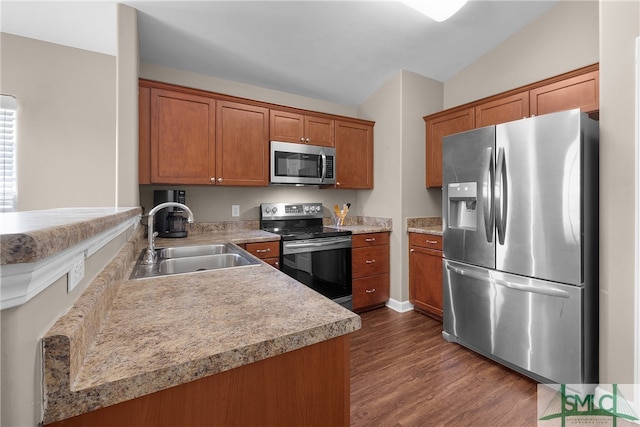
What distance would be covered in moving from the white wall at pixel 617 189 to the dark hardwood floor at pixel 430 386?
564 millimetres

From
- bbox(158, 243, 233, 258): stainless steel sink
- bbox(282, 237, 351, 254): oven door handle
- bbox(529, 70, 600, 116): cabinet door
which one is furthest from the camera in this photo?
bbox(282, 237, 351, 254): oven door handle

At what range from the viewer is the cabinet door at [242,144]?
8.91ft

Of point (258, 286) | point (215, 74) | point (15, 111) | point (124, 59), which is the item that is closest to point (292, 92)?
point (215, 74)

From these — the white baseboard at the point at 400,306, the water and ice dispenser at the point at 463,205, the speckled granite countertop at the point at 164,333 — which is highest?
the water and ice dispenser at the point at 463,205

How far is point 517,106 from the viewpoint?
8.54 ft

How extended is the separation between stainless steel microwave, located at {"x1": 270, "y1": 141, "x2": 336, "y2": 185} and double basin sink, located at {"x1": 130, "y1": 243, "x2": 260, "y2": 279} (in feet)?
3.65

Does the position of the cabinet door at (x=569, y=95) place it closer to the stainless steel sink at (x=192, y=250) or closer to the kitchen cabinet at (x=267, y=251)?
the kitchen cabinet at (x=267, y=251)

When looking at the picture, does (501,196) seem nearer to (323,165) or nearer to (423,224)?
(423,224)

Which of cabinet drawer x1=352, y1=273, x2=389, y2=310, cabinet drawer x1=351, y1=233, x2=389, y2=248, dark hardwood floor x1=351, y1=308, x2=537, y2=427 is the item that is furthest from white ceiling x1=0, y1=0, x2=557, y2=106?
dark hardwood floor x1=351, y1=308, x2=537, y2=427

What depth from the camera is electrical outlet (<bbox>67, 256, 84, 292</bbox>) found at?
1.84ft

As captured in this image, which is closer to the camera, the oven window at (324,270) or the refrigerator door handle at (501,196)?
the refrigerator door handle at (501,196)

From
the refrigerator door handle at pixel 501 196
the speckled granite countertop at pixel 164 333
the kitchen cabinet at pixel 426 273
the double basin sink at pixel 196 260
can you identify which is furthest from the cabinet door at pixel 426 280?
the speckled granite countertop at pixel 164 333

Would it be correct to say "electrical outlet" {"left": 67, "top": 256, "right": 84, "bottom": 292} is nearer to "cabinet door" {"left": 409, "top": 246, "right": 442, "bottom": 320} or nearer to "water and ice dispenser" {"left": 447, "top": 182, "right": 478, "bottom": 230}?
"water and ice dispenser" {"left": 447, "top": 182, "right": 478, "bottom": 230}

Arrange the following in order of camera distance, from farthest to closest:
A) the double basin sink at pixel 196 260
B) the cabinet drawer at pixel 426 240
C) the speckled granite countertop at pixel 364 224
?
the speckled granite countertop at pixel 364 224
the cabinet drawer at pixel 426 240
the double basin sink at pixel 196 260
